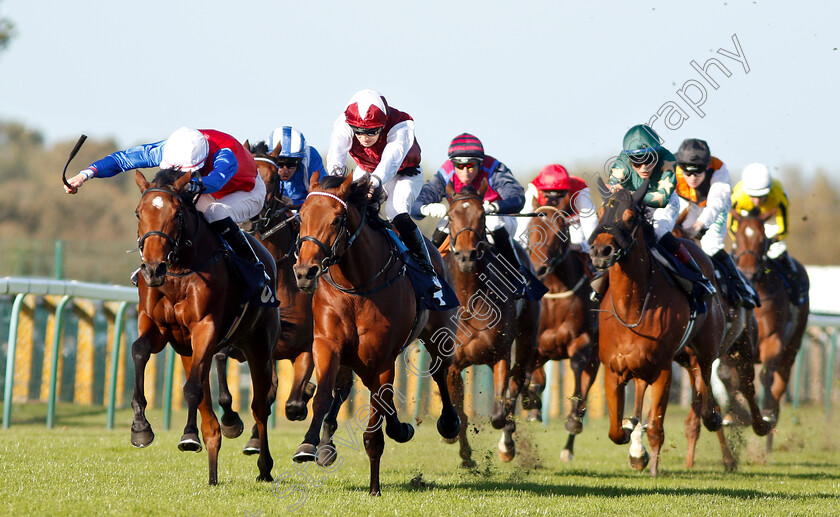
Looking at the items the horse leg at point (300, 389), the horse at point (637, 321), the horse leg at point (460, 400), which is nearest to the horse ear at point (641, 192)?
the horse at point (637, 321)

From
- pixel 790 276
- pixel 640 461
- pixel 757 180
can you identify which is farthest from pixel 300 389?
pixel 790 276

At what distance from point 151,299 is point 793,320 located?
780 cm

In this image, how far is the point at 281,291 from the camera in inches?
311

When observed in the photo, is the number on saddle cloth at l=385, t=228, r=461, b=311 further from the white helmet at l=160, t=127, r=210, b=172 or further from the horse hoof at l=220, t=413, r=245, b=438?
the horse hoof at l=220, t=413, r=245, b=438

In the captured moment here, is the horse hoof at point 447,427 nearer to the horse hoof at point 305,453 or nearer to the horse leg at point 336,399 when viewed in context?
the horse leg at point 336,399

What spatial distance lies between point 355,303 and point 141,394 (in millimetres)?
1284

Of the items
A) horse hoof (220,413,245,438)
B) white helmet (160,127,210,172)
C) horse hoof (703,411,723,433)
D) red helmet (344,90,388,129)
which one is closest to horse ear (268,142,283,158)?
red helmet (344,90,388,129)

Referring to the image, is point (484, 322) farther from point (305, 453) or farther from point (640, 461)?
point (305, 453)

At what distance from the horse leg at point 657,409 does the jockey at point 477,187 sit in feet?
4.56

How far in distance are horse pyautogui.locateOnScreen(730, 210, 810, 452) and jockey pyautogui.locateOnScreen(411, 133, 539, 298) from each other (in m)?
2.99

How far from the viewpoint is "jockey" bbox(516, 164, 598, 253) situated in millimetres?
10117

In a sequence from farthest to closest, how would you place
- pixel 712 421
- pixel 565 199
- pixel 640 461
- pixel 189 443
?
pixel 565 199 → pixel 712 421 → pixel 640 461 → pixel 189 443

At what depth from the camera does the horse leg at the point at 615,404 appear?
7.90 metres

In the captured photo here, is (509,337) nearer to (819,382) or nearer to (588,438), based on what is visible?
(588,438)
